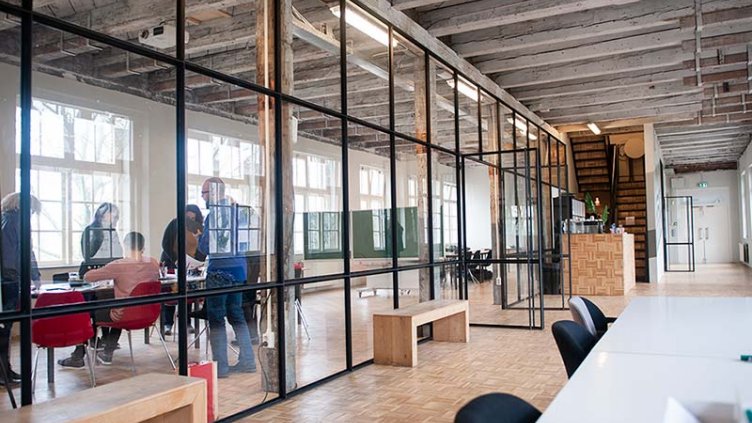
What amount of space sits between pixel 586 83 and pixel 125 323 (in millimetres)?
9524

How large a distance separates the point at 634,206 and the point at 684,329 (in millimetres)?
15409

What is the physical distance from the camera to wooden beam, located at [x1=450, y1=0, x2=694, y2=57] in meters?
7.53

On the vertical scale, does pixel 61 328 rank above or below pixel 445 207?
below

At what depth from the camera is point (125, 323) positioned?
3.72 m

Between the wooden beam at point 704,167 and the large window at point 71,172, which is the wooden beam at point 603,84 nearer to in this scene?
the large window at point 71,172

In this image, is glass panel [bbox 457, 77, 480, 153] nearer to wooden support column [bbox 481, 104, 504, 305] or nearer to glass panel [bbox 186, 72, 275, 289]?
wooden support column [bbox 481, 104, 504, 305]

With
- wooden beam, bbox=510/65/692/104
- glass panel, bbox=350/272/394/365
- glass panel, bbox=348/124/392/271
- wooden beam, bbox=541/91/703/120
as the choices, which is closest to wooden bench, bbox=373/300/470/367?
glass panel, bbox=350/272/394/365

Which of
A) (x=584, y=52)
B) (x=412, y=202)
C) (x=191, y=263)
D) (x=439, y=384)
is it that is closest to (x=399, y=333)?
(x=439, y=384)

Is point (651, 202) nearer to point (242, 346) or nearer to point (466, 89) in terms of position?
point (466, 89)

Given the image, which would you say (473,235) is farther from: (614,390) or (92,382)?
(614,390)

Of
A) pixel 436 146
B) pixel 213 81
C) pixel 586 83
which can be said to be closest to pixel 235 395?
pixel 213 81

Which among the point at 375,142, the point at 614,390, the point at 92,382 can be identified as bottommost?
the point at 92,382

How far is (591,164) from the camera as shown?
18016mm

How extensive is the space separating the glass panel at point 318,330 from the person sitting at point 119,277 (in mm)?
1457
